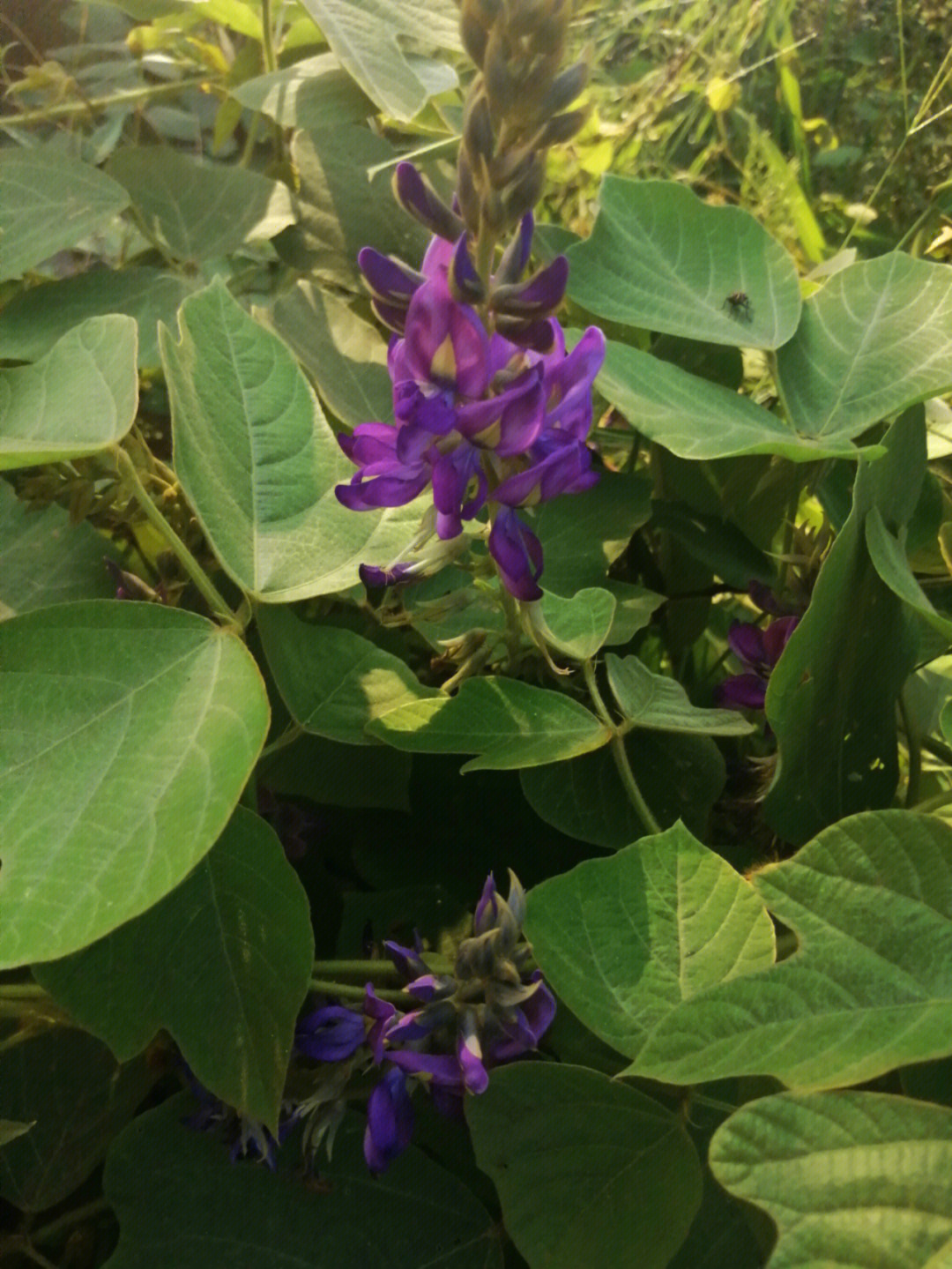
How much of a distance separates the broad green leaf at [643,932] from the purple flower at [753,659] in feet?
0.58

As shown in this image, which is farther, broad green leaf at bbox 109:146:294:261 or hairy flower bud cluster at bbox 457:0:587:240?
broad green leaf at bbox 109:146:294:261

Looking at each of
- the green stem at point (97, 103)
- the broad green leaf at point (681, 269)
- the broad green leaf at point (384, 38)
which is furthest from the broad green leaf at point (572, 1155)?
the green stem at point (97, 103)

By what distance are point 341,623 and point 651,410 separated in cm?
23

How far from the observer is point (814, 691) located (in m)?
0.55

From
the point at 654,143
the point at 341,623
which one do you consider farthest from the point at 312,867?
the point at 654,143

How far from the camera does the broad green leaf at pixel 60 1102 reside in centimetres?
57

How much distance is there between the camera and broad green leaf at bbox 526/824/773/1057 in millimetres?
438

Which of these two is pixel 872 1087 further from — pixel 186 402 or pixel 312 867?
pixel 186 402

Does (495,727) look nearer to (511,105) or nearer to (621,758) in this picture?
(621,758)

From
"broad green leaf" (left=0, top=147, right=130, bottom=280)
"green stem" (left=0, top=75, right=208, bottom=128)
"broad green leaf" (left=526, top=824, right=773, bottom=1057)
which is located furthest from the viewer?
"green stem" (left=0, top=75, right=208, bottom=128)

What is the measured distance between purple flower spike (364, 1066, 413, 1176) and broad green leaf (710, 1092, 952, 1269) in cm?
18

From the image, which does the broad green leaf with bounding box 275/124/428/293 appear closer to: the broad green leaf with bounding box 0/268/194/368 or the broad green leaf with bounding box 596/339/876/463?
the broad green leaf with bounding box 0/268/194/368

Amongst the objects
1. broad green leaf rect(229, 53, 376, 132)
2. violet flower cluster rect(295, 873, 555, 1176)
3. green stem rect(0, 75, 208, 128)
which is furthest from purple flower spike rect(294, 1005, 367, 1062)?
green stem rect(0, 75, 208, 128)

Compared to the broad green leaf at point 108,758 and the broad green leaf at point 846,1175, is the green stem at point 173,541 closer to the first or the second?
the broad green leaf at point 108,758
